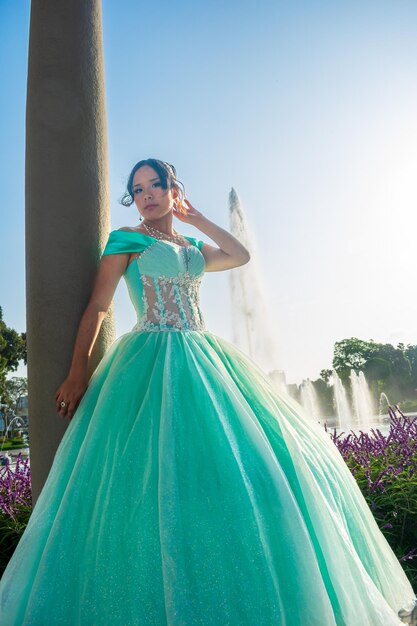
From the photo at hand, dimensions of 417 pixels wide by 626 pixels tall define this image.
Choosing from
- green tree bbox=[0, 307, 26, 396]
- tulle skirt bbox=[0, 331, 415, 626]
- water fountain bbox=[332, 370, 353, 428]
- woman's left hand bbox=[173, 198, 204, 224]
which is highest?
green tree bbox=[0, 307, 26, 396]

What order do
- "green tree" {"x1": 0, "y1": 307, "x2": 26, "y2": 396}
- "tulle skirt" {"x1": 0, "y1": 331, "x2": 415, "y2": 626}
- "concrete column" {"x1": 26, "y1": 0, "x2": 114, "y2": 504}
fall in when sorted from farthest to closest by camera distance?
"green tree" {"x1": 0, "y1": 307, "x2": 26, "y2": 396}, "concrete column" {"x1": 26, "y1": 0, "x2": 114, "y2": 504}, "tulle skirt" {"x1": 0, "y1": 331, "x2": 415, "y2": 626}

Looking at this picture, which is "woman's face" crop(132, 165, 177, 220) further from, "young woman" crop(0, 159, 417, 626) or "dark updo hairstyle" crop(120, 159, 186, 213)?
"young woman" crop(0, 159, 417, 626)

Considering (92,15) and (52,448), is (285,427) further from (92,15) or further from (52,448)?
(92,15)

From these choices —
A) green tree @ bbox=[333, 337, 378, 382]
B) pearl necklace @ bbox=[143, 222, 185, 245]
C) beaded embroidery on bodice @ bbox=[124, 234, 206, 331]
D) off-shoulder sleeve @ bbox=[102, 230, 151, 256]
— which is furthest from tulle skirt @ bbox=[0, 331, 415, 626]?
green tree @ bbox=[333, 337, 378, 382]

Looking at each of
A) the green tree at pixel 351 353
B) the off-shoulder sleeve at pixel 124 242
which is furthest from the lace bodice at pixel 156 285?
the green tree at pixel 351 353

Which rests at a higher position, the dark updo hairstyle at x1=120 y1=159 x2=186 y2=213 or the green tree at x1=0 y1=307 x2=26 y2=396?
the green tree at x1=0 y1=307 x2=26 y2=396

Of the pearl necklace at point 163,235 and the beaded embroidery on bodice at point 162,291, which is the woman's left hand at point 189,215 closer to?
the pearl necklace at point 163,235

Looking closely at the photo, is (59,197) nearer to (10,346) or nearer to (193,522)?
(193,522)

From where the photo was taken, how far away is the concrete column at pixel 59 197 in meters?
2.71

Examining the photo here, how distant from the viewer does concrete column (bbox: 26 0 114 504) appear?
2.71 metres

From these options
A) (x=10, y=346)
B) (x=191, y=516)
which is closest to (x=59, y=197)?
(x=191, y=516)

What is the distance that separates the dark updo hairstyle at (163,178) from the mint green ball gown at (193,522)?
3.82 feet

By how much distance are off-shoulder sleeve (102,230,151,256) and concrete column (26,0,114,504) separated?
5.1 inches

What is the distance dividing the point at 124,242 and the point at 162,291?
13.2 inches
